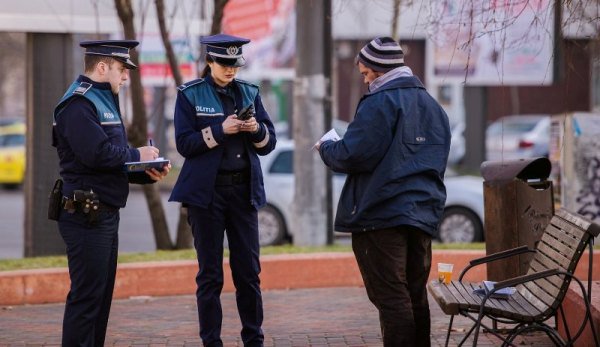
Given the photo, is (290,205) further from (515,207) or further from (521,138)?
(521,138)

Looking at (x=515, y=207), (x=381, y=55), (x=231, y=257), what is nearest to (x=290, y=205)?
(x=515, y=207)

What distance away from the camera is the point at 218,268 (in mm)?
6797

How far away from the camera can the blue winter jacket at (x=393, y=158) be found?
6070mm

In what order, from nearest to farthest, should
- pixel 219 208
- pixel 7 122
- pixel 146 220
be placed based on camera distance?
pixel 219 208 < pixel 146 220 < pixel 7 122

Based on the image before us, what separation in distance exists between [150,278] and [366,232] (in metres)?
3.95

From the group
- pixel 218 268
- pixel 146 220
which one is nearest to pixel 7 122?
pixel 146 220

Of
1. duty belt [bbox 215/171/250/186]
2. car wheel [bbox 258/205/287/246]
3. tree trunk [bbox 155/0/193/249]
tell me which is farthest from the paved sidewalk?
car wheel [bbox 258/205/287/246]

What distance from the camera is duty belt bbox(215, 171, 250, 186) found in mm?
6754

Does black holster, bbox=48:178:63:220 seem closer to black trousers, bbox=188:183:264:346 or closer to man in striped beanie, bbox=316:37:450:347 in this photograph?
black trousers, bbox=188:183:264:346

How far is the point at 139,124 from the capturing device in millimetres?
12219

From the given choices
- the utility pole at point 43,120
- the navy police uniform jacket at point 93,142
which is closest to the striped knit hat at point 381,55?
the navy police uniform jacket at point 93,142

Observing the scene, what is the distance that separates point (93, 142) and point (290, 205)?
396 inches

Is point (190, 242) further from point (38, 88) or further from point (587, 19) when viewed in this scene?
point (587, 19)

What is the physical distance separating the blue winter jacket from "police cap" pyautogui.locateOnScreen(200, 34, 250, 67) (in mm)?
903
